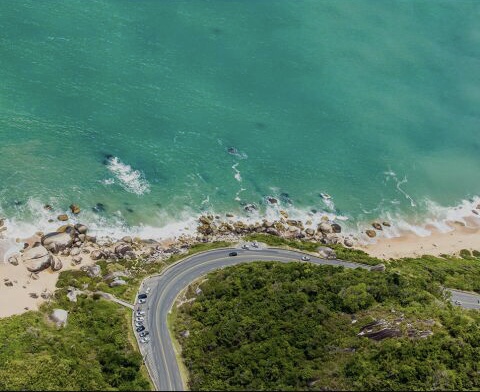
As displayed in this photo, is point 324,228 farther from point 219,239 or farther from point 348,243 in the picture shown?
point 219,239

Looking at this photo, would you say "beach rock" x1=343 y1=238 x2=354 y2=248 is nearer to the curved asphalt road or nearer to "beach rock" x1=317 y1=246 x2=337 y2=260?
"beach rock" x1=317 y1=246 x2=337 y2=260

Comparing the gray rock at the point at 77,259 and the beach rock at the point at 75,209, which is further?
the beach rock at the point at 75,209

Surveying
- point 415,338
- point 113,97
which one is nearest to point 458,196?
point 415,338

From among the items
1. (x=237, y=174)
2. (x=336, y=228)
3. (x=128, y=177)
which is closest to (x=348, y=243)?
(x=336, y=228)

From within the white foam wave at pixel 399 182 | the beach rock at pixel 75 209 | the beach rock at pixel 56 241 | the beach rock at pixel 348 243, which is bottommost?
the beach rock at pixel 56 241

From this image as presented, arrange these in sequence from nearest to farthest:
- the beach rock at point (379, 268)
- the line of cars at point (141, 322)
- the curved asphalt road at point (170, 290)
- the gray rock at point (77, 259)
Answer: the curved asphalt road at point (170, 290) → the line of cars at point (141, 322) → the gray rock at point (77, 259) → the beach rock at point (379, 268)

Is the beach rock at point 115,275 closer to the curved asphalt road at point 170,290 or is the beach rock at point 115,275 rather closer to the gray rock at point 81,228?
the curved asphalt road at point 170,290

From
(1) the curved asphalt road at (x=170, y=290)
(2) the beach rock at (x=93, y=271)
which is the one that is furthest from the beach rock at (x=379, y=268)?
(2) the beach rock at (x=93, y=271)
